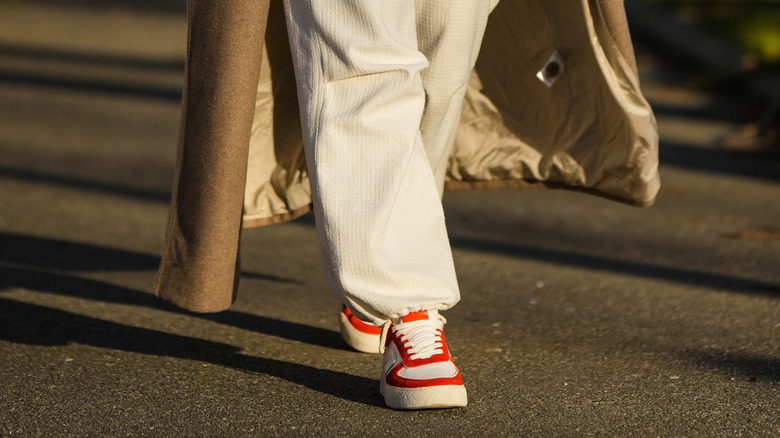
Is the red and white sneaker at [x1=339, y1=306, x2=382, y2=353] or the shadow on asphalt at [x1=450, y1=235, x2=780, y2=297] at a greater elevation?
the red and white sneaker at [x1=339, y1=306, x2=382, y2=353]

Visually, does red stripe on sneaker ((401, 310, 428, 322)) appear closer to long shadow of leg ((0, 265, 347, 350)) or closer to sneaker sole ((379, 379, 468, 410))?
sneaker sole ((379, 379, 468, 410))

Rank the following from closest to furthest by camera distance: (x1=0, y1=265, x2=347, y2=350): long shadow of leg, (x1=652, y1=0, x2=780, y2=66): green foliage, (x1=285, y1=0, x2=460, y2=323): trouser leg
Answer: (x1=285, y1=0, x2=460, y2=323): trouser leg, (x1=0, y1=265, x2=347, y2=350): long shadow of leg, (x1=652, y1=0, x2=780, y2=66): green foliage

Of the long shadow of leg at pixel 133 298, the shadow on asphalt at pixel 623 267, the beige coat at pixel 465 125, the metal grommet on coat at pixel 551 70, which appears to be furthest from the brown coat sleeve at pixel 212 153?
the shadow on asphalt at pixel 623 267

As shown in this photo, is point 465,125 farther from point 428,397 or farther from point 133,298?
point 133,298

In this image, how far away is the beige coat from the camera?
1.79 m

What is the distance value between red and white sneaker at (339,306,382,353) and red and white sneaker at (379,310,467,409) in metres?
0.28

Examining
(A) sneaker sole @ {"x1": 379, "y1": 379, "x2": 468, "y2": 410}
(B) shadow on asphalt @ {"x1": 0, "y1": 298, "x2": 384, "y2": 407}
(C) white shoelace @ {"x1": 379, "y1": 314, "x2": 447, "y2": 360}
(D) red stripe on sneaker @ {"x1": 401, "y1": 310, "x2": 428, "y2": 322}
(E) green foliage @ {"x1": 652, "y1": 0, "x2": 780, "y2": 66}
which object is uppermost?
(D) red stripe on sneaker @ {"x1": 401, "y1": 310, "x2": 428, "y2": 322}

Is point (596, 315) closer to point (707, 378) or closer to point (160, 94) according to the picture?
point (707, 378)

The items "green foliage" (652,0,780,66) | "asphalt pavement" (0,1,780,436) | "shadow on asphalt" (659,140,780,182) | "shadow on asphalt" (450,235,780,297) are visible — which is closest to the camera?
"asphalt pavement" (0,1,780,436)

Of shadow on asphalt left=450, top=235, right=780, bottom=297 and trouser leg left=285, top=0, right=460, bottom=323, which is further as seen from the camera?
shadow on asphalt left=450, top=235, right=780, bottom=297

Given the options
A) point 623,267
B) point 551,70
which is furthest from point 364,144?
point 623,267

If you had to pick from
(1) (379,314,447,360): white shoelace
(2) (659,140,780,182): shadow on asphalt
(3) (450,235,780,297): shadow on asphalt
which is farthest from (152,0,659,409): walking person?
(2) (659,140,780,182): shadow on asphalt

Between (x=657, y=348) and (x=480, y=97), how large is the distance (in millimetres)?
764

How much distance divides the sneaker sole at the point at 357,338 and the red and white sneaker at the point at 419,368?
0.29 metres
